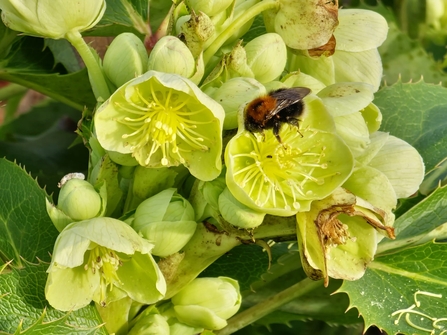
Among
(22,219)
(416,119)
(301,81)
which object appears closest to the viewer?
(301,81)

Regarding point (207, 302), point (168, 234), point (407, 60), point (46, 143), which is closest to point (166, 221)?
point (168, 234)

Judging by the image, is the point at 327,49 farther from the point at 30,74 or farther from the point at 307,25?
the point at 30,74

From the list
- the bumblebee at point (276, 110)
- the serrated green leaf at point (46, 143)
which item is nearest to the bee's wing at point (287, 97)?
the bumblebee at point (276, 110)

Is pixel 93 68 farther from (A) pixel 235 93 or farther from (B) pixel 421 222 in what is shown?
(B) pixel 421 222

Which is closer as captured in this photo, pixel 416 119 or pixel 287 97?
pixel 287 97

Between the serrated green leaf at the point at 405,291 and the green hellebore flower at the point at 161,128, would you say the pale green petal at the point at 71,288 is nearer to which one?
the green hellebore flower at the point at 161,128

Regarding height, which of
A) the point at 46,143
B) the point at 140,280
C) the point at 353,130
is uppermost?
the point at 353,130

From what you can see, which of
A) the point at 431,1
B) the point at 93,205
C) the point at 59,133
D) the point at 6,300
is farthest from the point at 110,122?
the point at 431,1

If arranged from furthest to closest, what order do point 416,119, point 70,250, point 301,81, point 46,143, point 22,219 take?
1. point 46,143
2. point 416,119
3. point 22,219
4. point 301,81
5. point 70,250
